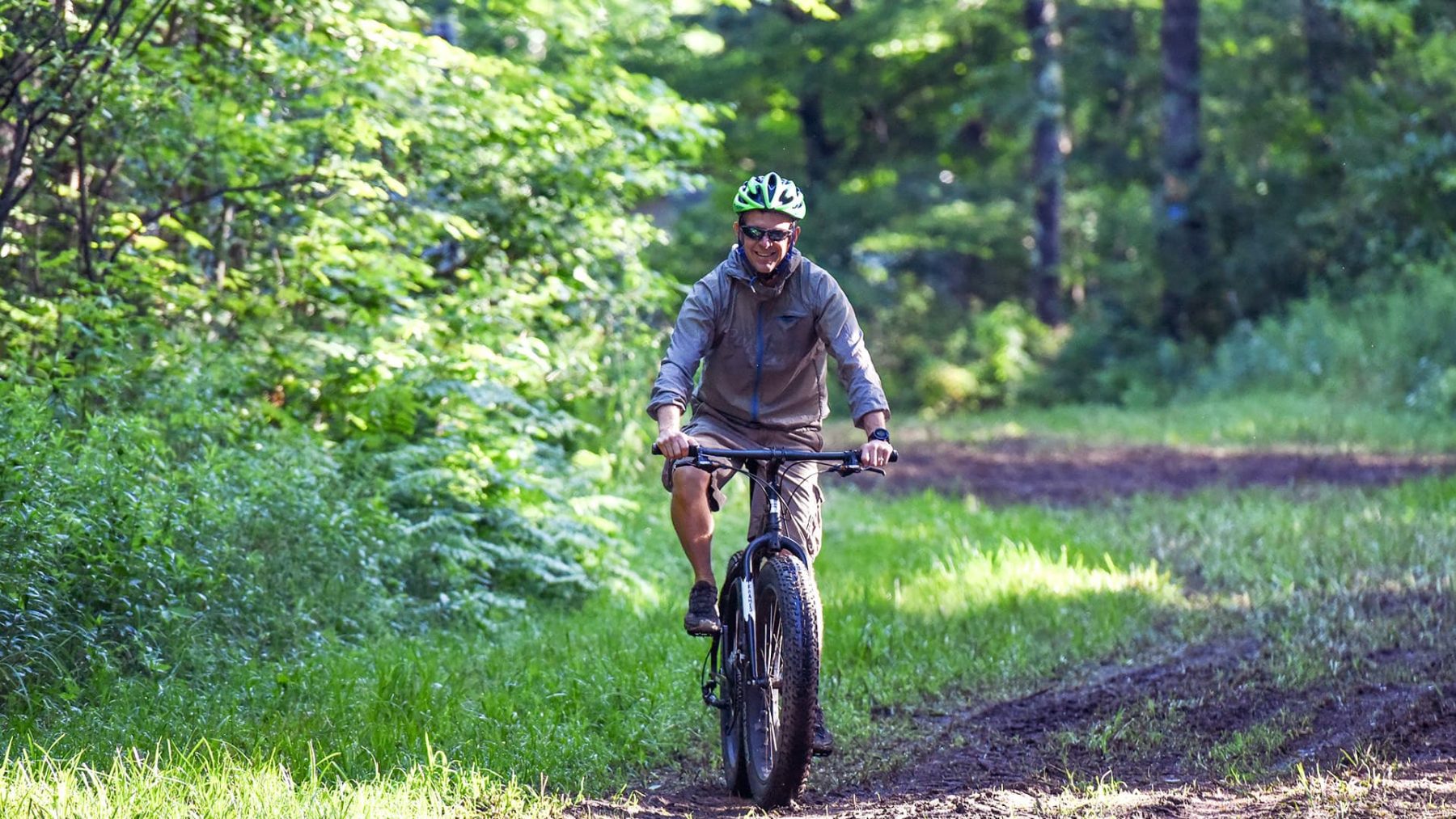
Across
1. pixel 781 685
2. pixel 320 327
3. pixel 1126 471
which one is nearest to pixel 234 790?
pixel 781 685

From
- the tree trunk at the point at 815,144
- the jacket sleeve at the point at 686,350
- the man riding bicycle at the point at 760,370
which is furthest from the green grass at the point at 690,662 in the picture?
the tree trunk at the point at 815,144

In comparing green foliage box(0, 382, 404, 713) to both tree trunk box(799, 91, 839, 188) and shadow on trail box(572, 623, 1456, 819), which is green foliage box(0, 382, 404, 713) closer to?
shadow on trail box(572, 623, 1456, 819)

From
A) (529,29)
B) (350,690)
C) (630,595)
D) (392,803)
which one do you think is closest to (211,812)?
(392,803)

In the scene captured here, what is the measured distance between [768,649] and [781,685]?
0.42m

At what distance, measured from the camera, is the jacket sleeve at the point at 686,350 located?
5.95 m

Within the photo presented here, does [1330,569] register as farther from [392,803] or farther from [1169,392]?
[1169,392]

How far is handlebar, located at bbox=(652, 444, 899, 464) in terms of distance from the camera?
5566 millimetres

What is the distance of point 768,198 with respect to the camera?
604cm

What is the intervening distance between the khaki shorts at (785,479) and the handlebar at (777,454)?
55 centimetres

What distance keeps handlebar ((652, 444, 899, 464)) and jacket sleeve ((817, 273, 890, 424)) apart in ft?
1.26

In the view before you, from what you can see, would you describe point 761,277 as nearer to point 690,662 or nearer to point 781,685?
point 781,685

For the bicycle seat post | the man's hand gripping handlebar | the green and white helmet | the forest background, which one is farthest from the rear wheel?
the forest background

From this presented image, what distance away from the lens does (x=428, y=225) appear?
10602 mm

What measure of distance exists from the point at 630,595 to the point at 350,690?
9.86 ft
